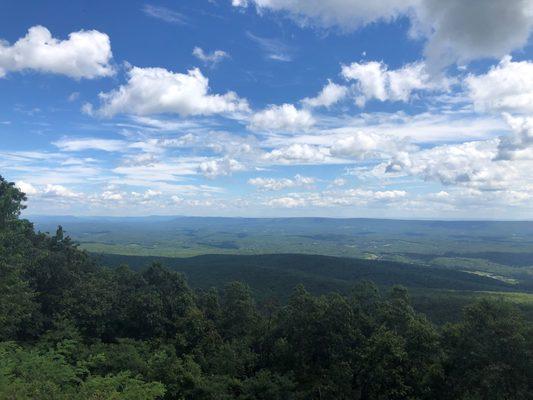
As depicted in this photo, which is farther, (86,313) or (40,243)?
(40,243)

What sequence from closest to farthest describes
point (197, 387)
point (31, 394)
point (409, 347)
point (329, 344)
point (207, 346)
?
point (31, 394) → point (197, 387) → point (409, 347) → point (329, 344) → point (207, 346)

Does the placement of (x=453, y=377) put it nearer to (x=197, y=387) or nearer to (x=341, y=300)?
(x=341, y=300)

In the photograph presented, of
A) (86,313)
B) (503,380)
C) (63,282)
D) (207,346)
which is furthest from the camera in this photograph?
(63,282)

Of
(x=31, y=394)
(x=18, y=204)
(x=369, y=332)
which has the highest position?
(x=18, y=204)

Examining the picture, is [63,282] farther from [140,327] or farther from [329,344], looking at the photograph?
[329,344]

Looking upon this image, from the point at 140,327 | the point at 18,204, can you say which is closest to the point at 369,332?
the point at 140,327

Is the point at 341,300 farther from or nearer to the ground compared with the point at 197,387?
farther from the ground

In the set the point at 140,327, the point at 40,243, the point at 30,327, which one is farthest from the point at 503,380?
the point at 40,243
